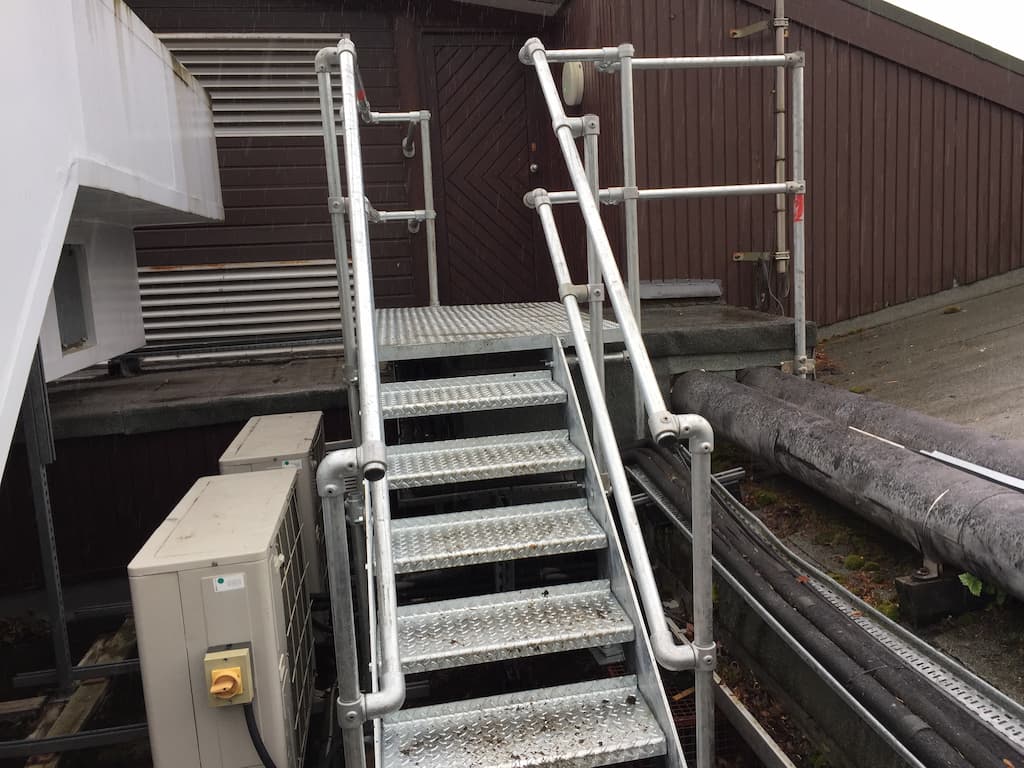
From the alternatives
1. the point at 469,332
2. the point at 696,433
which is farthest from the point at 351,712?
the point at 469,332

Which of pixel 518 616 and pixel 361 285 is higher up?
pixel 361 285

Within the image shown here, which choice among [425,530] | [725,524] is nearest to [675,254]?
[725,524]

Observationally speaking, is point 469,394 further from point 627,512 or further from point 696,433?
point 696,433

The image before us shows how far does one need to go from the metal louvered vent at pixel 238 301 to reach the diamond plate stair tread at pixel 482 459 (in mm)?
3493

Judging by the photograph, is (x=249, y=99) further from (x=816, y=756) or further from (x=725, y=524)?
(x=816, y=756)

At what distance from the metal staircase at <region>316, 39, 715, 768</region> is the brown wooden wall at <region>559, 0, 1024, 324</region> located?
101 inches

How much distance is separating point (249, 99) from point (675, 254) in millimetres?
3326

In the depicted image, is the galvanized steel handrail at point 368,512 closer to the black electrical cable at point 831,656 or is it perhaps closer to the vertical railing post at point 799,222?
the black electrical cable at point 831,656

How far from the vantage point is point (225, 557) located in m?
2.55

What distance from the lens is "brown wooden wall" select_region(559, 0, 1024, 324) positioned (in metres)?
5.64

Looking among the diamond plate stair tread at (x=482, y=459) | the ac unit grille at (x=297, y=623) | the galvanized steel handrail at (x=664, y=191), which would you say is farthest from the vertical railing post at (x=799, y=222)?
the ac unit grille at (x=297, y=623)

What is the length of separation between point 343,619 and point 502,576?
5.94 feet

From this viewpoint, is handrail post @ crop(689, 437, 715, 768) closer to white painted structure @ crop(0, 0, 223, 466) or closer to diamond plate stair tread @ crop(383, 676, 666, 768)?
diamond plate stair tread @ crop(383, 676, 666, 768)

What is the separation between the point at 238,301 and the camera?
6320 mm
